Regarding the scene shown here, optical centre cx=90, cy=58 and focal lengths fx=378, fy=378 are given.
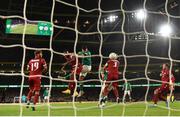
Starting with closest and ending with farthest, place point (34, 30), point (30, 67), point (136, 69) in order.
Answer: point (30, 67) < point (34, 30) < point (136, 69)

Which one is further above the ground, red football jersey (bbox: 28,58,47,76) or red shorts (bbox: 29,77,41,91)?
red football jersey (bbox: 28,58,47,76)

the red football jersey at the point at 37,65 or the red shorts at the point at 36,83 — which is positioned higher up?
the red football jersey at the point at 37,65

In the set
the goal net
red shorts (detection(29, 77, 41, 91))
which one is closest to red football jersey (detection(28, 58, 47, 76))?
red shorts (detection(29, 77, 41, 91))

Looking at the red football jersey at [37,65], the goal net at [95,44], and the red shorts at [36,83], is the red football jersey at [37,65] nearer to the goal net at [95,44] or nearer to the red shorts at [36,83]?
the red shorts at [36,83]

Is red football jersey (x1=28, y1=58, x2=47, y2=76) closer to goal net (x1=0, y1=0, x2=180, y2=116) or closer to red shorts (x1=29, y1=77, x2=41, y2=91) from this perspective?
red shorts (x1=29, y1=77, x2=41, y2=91)

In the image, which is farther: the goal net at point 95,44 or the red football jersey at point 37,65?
the goal net at point 95,44

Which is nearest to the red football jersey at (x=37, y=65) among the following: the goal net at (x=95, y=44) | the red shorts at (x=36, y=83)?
the red shorts at (x=36, y=83)

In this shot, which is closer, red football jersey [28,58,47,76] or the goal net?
red football jersey [28,58,47,76]

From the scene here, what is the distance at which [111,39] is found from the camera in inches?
1324

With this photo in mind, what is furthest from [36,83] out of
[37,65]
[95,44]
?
[95,44]

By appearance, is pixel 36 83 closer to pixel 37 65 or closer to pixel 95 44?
pixel 37 65

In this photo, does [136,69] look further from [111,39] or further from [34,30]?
[34,30]

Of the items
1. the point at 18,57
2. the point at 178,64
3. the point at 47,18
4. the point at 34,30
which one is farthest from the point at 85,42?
the point at 34,30

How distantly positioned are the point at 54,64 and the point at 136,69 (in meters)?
6.32
